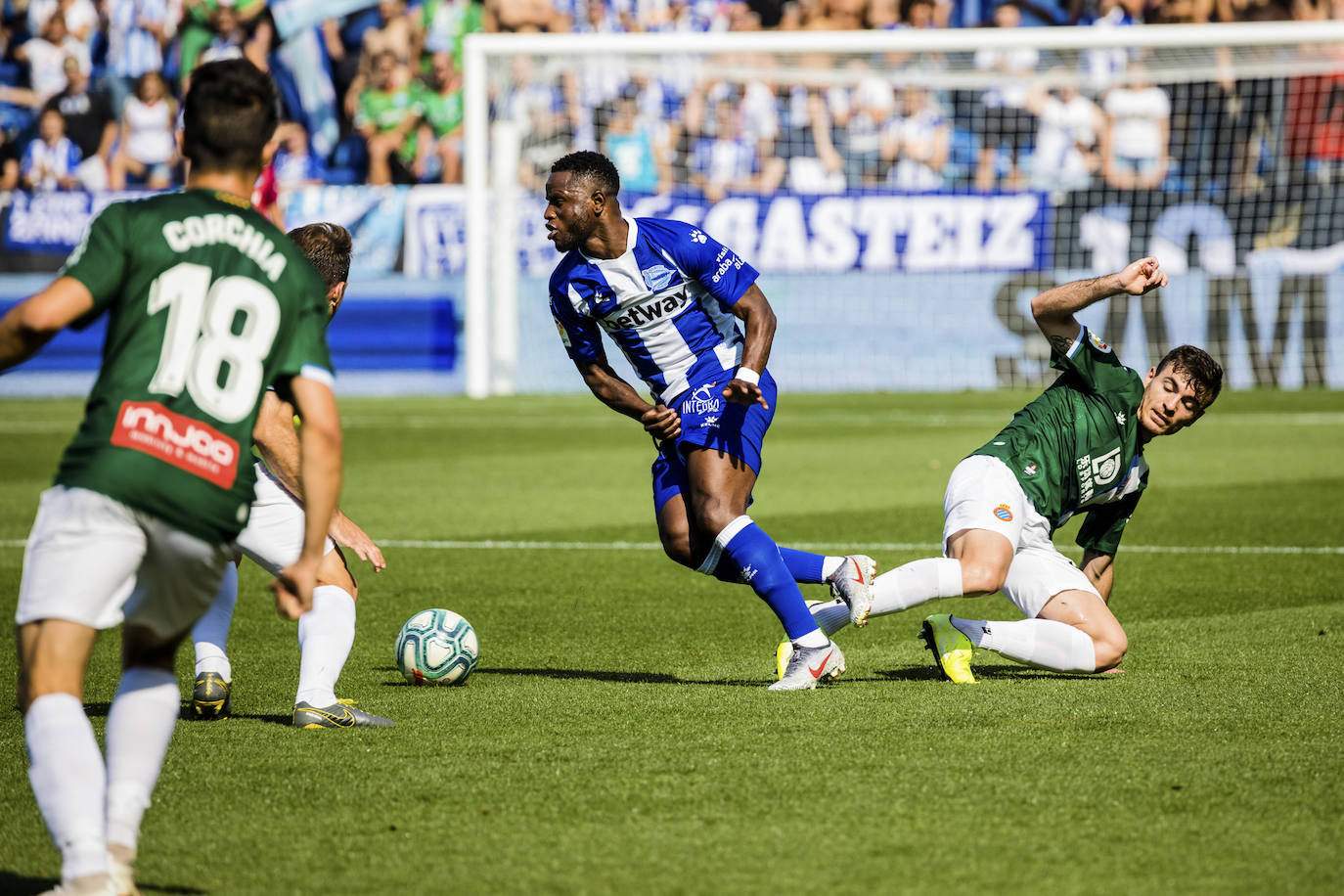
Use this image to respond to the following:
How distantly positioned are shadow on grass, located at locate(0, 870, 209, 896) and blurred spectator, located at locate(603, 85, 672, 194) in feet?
58.8

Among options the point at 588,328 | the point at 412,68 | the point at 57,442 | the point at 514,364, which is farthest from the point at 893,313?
the point at 588,328

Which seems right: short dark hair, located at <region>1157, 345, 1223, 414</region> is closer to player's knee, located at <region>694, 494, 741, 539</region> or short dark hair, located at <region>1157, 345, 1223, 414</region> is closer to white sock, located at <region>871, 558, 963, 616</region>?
white sock, located at <region>871, 558, 963, 616</region>

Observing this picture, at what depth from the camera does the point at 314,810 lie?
4027 millimetres

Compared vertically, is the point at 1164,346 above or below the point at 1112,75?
below

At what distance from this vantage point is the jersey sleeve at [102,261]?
3174 millimetres

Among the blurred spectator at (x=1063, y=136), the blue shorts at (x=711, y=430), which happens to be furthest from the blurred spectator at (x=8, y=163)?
the blue shorts at (x=711, y=430)

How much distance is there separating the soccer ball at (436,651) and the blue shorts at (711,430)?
33.4 inches

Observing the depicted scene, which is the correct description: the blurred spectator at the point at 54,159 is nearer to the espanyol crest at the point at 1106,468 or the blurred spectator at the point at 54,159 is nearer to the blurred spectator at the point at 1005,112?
the blurred spectator at the point at 1005,112

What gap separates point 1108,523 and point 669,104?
1598cm

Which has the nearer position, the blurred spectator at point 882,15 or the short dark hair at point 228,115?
the short dark hair at point 228,115

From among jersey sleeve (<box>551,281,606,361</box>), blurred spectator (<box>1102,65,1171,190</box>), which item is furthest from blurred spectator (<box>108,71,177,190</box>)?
jersey sleeve (<box>551,281,606,361</box>)

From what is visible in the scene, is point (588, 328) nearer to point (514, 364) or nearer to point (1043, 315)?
point (1043, 315)

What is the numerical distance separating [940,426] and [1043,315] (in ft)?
34.9

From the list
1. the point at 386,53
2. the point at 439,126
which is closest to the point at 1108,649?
the point at 439,126
